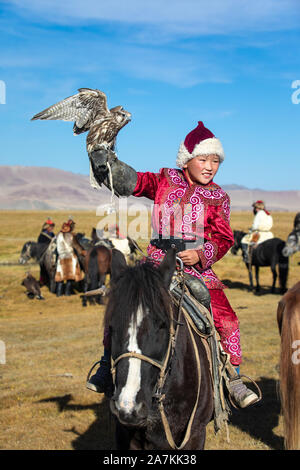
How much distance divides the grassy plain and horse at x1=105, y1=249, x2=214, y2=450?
9.44 feet

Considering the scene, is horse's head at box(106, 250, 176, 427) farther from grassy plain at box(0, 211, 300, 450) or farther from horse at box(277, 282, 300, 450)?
grassy plain at box(0, 211, 300, 450)

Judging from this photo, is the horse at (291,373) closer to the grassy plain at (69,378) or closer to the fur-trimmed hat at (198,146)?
the grassy plain at (69,378)

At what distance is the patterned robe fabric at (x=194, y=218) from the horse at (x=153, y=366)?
0.46 meters

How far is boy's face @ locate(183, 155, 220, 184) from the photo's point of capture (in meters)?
3.25

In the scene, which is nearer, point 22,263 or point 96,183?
point 96,183

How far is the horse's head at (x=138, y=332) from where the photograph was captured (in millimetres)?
2184

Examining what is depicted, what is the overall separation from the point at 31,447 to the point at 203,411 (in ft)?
11.0

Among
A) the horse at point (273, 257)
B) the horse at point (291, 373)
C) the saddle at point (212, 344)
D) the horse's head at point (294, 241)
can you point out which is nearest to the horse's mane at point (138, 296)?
the saddle at point (212, 344)

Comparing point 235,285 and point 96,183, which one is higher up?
point 96,183

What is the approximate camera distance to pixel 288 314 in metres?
4.36

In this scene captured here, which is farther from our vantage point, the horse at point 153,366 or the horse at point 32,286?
the horse at point 32,286

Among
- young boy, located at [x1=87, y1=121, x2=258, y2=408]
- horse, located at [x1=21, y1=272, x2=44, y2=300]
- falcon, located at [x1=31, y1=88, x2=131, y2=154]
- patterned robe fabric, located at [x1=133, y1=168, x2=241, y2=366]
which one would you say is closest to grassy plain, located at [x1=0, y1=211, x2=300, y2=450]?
A: horse, located at [x1=21, y1=272, x2=44, y2=300]

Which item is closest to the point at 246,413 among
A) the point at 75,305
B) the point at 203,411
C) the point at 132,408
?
the point at 203,411
